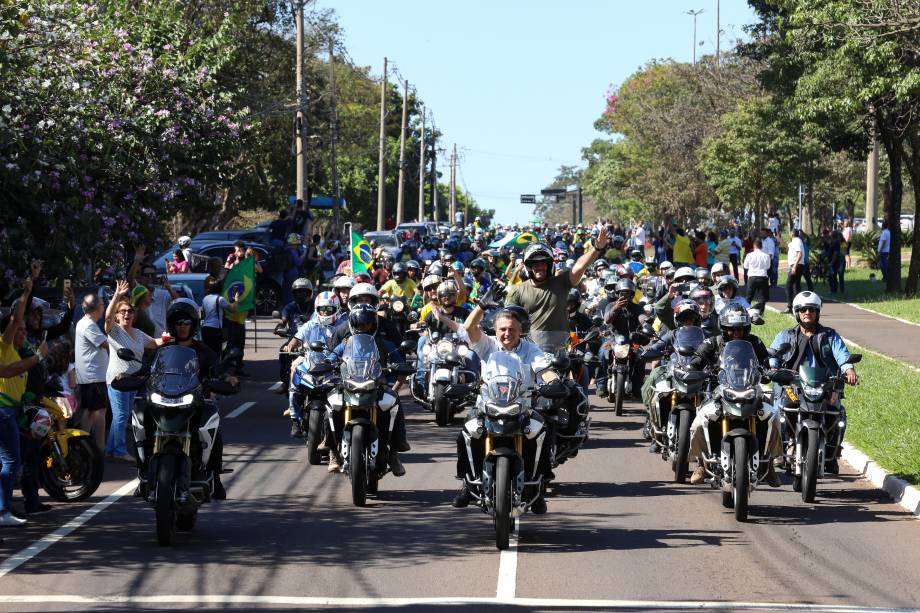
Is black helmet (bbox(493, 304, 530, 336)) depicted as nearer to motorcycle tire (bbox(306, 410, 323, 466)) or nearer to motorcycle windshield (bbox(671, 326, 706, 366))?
motorcycle windshield (bbox(671, 326, 706, 366))

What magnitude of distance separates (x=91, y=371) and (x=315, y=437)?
2107mm

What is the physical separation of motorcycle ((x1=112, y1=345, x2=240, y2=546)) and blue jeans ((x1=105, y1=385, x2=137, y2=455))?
11.8 ft

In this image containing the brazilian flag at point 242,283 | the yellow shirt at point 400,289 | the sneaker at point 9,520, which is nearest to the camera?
the sneaker at point 9,520

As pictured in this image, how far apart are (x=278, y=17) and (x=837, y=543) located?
137 feet

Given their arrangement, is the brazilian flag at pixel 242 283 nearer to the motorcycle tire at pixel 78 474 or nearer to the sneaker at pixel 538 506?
the motorcycle tire at pixel 78 474

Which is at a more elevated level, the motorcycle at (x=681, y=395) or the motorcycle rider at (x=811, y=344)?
the motorcycle rider at (x=811, y=344)

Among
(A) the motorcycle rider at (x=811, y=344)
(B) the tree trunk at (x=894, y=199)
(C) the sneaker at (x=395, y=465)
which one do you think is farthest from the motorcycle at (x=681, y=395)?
(B) the tree trunk at (x=894, y=199)

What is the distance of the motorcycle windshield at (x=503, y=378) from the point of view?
10156 mm

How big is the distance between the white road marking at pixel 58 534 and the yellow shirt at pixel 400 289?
8611 mm

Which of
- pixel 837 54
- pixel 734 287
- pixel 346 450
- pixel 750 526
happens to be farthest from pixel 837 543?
pixel 837 54

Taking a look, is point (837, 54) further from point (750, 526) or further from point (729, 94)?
point (729, 94)

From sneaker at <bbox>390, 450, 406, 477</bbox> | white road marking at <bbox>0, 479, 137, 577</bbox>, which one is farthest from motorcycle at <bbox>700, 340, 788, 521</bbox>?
white road marking at <bbox>0, 479, 137, 577</bbox>

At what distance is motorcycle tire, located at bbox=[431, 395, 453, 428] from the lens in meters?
16.7

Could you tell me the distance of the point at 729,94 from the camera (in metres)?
67.9
